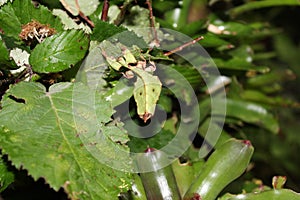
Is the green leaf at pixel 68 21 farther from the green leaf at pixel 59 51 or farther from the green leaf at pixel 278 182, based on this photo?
the green leaf at pixel 278 182

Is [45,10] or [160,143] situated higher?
[45,10]

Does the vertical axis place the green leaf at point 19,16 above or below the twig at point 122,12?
above

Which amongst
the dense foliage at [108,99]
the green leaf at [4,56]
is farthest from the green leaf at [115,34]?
the green leaf at [4,56]

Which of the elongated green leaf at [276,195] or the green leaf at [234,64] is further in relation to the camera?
the green leaf at [234,64]

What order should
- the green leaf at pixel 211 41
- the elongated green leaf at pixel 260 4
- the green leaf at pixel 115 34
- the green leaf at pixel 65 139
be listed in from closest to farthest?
Result: 1. the green leaf at pixel 65 139
2. the green leaf at pixel 115 34
3. the green leaf at pixel 211 41
4. the elongated green leaf at pixel 260 4

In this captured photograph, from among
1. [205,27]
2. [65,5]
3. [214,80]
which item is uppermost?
[65,5]

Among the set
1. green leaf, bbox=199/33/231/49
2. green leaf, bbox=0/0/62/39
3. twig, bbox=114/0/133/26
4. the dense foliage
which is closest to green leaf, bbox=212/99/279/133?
the dense foliage

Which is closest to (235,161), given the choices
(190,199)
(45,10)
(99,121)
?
(190,199)

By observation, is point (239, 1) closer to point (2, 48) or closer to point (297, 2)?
point (297, 2)
